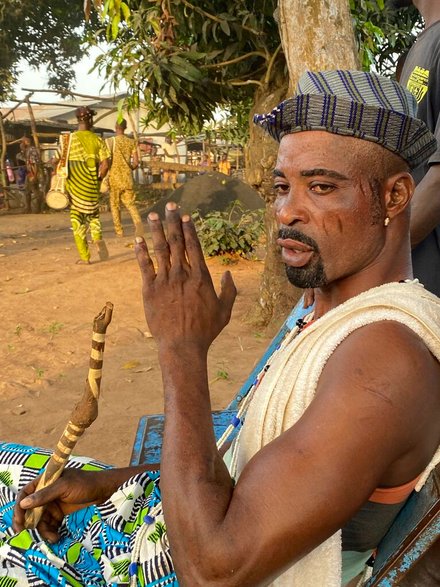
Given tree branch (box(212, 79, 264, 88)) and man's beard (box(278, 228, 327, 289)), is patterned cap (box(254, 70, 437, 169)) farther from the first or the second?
tree branch (box(212, 79, 264, 88))

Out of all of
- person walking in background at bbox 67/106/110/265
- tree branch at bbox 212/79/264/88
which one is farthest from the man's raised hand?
person walking in background at bbox 67/106/110/265

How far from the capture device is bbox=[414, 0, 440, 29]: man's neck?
7.57 ft

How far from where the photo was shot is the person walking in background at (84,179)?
8.20 meters

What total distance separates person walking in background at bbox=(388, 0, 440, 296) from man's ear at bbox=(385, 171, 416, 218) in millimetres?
734

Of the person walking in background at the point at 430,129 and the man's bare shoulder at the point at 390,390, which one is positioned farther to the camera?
the person walking in background at the point at 430,129

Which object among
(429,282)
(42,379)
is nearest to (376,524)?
(429,282)

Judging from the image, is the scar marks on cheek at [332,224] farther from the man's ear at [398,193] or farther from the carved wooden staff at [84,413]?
the carved wooden staff at [84,413]

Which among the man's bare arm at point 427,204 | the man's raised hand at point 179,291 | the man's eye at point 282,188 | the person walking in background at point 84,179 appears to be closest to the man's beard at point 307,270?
the man's eye at point 282,188

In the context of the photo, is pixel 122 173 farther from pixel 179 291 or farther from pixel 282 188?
pixel 179 291

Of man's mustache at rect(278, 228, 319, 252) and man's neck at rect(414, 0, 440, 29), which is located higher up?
man's neck at rect(414, 0, 440, 29)

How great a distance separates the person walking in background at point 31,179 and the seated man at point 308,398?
14362 mm

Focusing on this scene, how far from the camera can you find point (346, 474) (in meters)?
1.01

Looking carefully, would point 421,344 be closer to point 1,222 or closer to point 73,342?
Answer: point 73,342

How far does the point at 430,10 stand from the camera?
234cm
